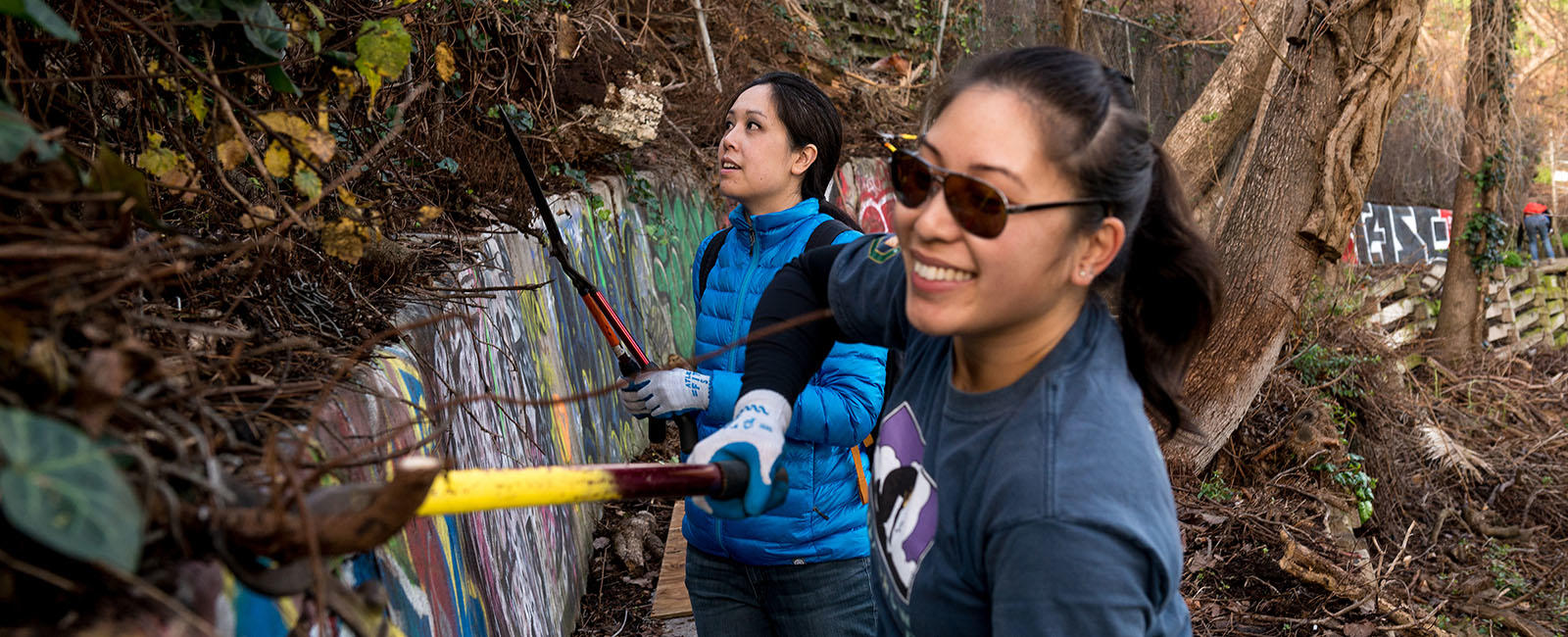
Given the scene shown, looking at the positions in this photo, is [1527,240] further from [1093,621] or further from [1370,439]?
[1093,621]

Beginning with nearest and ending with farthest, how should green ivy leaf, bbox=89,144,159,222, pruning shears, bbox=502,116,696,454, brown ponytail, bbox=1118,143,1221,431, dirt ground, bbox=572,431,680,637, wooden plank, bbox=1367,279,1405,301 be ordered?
green ivy leaf, bbox=89,144,159,222 → brown ponytail, bbox=1118,143,1221,431 → pruning shears, bbox=502,116,696,454 → dirt ground, bbox=572,431,680,637 → wooden plank, bbox=1367,279,1405,301

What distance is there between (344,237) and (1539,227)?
21007mm

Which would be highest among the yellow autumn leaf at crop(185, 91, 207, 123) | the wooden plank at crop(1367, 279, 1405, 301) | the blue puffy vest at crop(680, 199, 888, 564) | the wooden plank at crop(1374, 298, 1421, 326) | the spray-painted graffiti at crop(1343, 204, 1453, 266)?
the yellow autumn leaf at crop(185, 91, 207, 123)

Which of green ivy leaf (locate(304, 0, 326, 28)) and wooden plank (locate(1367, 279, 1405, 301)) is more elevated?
green ivy leaf (locate(304, 0, 326, 28))

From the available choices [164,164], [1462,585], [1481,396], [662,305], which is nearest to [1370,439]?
[1462,585]

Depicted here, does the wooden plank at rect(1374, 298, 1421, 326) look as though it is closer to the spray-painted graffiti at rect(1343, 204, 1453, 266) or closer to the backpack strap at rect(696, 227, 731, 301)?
the spray-painted graffiti at rect(1343, 204, 1453, 266)

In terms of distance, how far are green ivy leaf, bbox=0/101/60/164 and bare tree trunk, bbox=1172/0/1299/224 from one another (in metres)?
7.64

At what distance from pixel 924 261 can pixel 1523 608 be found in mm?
7114

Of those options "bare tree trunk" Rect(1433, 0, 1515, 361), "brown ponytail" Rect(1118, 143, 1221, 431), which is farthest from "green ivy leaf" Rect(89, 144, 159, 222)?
"bare tree trunk" Rect(1433, 0, 1515, 361)

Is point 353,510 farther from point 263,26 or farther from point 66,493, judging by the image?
point 263,26

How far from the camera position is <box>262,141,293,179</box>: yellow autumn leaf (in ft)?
7.26

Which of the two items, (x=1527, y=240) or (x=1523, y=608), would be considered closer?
(x=1523, y=608)

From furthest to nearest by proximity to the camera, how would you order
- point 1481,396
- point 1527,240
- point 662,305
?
point 1527,240
point 1481,396
point 662,305

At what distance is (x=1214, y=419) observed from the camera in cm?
635
